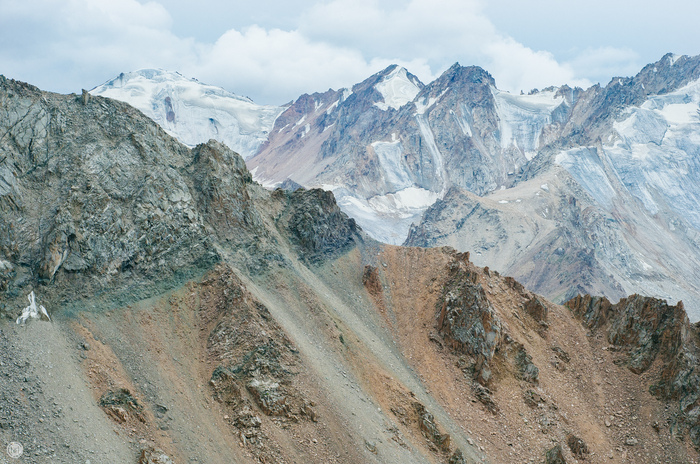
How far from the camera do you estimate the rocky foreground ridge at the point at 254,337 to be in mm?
37812

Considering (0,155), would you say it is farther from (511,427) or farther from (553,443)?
(553,443)

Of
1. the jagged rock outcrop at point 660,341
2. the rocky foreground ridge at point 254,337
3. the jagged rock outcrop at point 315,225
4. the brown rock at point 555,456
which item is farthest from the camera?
the jagged rock outcrop at point 315,225

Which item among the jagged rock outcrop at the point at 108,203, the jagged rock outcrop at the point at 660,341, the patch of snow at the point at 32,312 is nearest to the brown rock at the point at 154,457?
the patch of snow at the point at 32,312

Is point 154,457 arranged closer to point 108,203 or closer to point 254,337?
point 254,337

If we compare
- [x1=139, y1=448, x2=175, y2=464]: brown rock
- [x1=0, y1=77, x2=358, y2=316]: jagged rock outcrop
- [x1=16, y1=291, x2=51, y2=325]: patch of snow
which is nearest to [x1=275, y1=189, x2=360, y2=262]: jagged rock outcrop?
[x1=0, y1=77, x2=358, y2=316]: jagged rock outcrop

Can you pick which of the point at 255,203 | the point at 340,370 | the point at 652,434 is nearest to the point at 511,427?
the point at 652,434

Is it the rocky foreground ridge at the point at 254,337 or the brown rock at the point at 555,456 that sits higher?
the rocky foreground ridge at the point at 254,337

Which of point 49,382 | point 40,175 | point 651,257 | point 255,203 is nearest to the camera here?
point 49,382

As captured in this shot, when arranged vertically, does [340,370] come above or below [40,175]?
below

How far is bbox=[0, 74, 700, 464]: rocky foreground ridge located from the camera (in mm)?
37812

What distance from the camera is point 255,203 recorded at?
65250 mm

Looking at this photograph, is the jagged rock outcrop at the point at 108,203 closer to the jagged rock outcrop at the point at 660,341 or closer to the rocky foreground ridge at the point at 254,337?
the rocky foreground ridge at the point at 254,337

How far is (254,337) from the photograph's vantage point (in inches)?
1796

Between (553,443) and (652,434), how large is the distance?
9274mm
